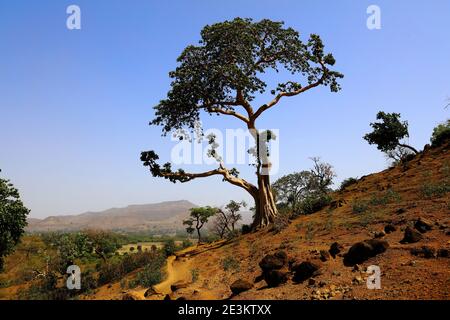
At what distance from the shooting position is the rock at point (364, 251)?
10.5 metres

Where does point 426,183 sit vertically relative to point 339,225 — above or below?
above

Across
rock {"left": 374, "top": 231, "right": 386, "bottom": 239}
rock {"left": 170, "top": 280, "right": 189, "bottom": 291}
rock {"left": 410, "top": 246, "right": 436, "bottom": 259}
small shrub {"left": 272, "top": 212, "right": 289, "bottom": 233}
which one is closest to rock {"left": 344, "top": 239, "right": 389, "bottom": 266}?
rock {"left": 410, "top": 246, "right": 436, "bottom": 259}

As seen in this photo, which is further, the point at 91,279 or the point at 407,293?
the point at 91,279

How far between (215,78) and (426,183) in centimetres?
1449

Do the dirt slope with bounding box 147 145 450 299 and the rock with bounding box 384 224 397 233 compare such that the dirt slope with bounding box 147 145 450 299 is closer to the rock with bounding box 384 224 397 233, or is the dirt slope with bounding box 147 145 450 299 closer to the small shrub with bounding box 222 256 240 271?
the small shrub with bounding box 222 256 240 271

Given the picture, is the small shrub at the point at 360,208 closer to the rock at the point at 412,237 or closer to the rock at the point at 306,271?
the rock at the point at 412,237

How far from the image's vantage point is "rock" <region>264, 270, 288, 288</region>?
10.8 meters

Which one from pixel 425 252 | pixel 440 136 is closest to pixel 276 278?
pixel 425 252

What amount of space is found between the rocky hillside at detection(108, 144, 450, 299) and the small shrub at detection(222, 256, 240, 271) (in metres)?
0.05

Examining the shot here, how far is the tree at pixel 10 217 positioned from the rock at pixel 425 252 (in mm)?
22440

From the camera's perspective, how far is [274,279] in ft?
35.7

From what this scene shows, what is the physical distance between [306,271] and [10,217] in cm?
1977
